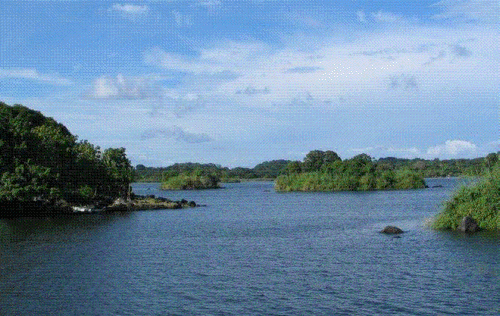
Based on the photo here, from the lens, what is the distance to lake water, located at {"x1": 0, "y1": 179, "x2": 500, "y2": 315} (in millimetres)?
Result: 30078

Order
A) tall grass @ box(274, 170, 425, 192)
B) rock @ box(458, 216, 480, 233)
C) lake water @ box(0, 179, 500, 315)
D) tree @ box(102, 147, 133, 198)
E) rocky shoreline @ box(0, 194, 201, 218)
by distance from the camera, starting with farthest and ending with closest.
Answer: tall grass @ box(274, 170, 425, 192), tree @ box(102, 147, 133, 198), rocky shoreline @ box(0, 194, 201, 218), rock @ box(458, 216, 480, 233), lake water @ box(0, 179, 500, 315)

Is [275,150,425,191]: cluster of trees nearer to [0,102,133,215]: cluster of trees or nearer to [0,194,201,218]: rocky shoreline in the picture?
[0,194,201,218]: rocky shoreline

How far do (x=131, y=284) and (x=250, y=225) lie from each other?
38.1 m

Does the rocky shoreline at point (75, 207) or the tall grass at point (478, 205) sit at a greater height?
the tall grass at point (478, 205)

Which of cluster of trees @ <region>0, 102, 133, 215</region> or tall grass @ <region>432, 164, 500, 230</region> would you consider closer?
tall grass @ <region>432, 164, 500, 230</region>

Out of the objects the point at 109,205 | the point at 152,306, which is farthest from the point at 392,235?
the point at 109,205

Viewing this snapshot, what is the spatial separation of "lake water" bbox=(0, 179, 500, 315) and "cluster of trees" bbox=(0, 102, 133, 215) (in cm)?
1484

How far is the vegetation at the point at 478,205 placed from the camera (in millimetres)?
55700

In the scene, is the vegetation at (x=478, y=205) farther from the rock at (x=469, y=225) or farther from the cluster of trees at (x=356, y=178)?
the cluster of trees at (x=356, y=178)

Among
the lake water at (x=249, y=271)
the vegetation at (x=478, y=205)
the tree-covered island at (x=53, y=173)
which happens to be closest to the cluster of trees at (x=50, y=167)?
the tree-covered island at (x=53, y=173)

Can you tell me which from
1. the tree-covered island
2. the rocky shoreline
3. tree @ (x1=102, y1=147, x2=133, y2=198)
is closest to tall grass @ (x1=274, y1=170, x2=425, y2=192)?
the rocky shoreline

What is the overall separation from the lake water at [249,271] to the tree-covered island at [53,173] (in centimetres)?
1522

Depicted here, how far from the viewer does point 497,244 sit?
47.0 meters

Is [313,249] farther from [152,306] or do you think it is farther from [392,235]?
[152,306]
